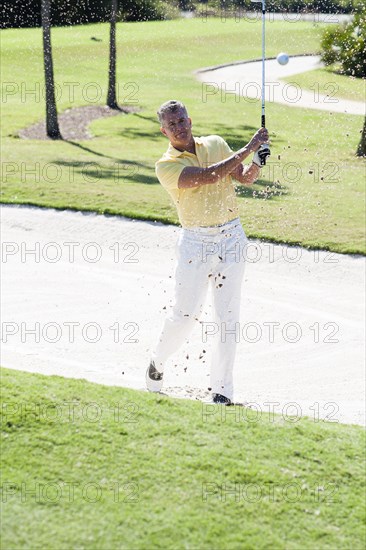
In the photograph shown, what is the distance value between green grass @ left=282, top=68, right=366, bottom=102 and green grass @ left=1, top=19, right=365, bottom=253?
3475mm

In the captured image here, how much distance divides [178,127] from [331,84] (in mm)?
29049

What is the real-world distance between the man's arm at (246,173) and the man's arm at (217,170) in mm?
259

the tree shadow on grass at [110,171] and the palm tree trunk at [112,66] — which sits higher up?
the palm tree trunk at [112,66]

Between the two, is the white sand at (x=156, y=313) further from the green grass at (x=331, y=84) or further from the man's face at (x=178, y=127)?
the green grass at (x=331, y=84)

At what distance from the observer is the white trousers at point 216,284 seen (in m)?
7.45

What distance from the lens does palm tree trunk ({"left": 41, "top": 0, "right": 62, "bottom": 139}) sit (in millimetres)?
22406

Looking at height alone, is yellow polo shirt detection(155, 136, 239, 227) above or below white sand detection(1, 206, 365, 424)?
above

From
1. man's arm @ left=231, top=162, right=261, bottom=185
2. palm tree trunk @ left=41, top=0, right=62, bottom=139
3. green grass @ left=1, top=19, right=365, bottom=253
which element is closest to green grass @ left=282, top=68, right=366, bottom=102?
green grass @ left=1, top=19, right=365, bottom=253

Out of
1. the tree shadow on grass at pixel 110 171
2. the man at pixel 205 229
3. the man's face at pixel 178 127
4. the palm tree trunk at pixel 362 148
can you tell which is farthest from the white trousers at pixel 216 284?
the palm tree trunk at pixel 362 148

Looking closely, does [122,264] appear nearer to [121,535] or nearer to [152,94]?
[121,535]

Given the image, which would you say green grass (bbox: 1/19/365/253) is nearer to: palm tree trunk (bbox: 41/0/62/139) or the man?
palm tree trunk (bbox: 41/0/62/139)

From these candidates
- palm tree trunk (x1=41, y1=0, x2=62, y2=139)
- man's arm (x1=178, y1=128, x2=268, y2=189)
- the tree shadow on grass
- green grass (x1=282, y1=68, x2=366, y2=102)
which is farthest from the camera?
green grass (x1=282, y1=68, x2=366, y2=102)

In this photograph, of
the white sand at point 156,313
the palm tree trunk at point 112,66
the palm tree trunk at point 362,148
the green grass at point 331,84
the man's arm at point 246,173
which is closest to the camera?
the man's arm at point 246,173

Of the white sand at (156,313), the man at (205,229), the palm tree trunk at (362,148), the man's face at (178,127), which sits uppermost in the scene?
the man's face at (178,127)
